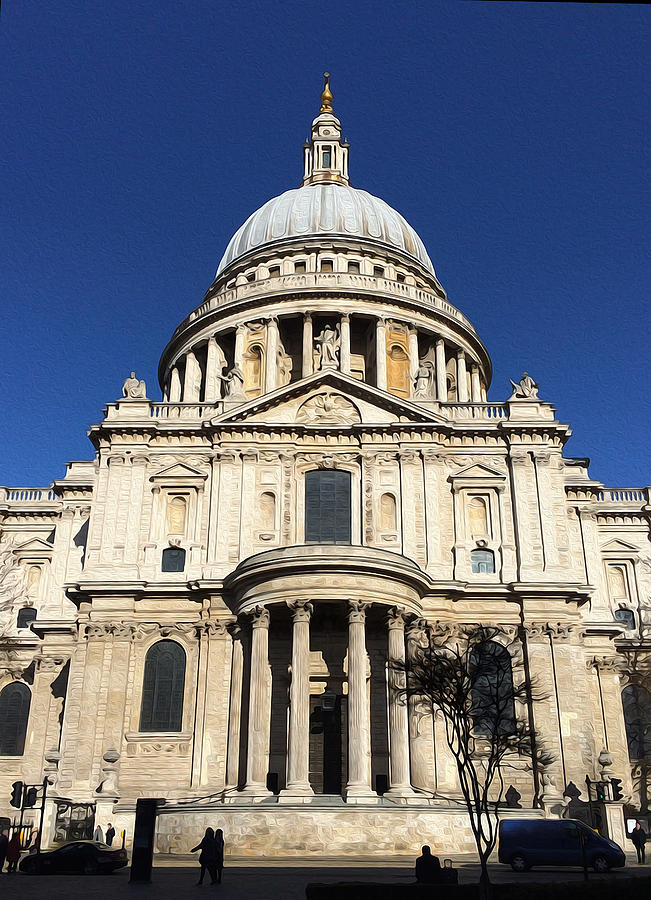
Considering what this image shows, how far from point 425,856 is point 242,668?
19.7m

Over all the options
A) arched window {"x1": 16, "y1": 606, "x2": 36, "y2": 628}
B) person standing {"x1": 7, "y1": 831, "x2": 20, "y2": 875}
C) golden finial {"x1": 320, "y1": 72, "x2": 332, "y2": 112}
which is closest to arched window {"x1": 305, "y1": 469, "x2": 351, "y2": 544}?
person standing {"x1": 7, "y1": 831, "x2": 20, "y2": 875}

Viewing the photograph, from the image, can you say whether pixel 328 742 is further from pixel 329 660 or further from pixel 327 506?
pixel 327 506

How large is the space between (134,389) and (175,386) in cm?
1622

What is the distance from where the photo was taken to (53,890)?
20266 mm

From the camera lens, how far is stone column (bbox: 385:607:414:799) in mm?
33406

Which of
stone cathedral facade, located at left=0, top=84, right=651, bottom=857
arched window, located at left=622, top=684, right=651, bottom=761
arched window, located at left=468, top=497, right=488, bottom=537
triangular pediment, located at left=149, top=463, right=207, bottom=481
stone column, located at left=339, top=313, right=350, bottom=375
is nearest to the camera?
stone cathedral facade, located at left=0, top=84, right=651, bottom=857

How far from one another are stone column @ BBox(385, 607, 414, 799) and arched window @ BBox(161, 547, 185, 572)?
1049cm

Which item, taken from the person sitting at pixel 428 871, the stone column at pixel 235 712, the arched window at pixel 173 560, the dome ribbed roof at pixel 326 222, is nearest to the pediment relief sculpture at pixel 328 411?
the arched window at pixel 173 560

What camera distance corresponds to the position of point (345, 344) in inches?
2184

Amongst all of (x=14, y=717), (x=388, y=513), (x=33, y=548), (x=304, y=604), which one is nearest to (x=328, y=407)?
(x=388, y=513)

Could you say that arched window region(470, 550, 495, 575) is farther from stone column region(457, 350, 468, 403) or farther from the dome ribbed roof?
the dome ribbed roof

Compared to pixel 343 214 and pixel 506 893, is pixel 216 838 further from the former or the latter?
pixel 343 214

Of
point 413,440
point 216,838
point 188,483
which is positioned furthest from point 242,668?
point 216,838

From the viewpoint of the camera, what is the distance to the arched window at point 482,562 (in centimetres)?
4119
